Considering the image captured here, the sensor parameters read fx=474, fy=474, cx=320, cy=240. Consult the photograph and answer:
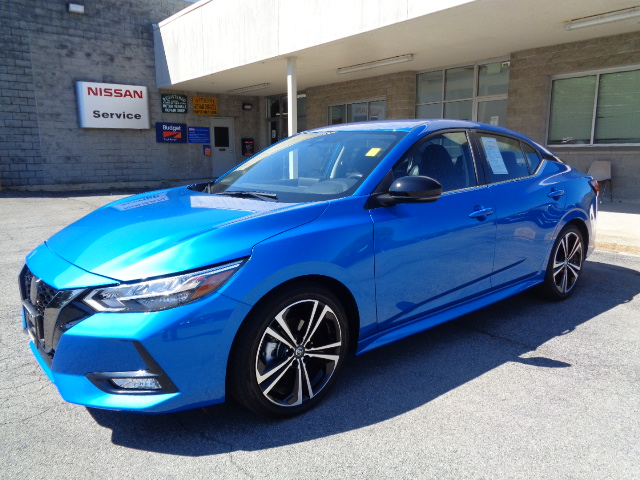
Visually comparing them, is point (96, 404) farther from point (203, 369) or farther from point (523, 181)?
point (523, 181)

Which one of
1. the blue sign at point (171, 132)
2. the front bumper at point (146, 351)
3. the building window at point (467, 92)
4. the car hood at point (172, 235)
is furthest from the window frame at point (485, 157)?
the blue sign at point (171, 132)

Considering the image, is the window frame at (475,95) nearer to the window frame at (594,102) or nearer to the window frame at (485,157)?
the window frame at (594,102)

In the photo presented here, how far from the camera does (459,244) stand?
325 centimetres

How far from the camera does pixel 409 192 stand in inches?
110

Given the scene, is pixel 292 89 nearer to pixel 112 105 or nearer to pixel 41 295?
pixel 112 105

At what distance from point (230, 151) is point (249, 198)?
17.5 metres

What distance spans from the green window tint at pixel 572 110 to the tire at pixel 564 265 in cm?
766

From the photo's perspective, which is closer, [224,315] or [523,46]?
[224,315]

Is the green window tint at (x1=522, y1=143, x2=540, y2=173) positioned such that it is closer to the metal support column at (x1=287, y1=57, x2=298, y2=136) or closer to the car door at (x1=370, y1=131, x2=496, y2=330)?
the car door at (x1=370, y1=131, x2=496, y2=330)

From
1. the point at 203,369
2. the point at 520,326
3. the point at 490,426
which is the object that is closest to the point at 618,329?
the point at 520,326

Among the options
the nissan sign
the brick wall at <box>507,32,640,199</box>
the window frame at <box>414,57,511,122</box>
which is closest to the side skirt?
the brick wall at <box>507,32,640,199</box>

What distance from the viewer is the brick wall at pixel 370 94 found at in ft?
47.0

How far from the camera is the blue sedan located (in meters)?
2.16

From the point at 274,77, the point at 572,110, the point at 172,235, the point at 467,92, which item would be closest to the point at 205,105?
the point at 274,77
